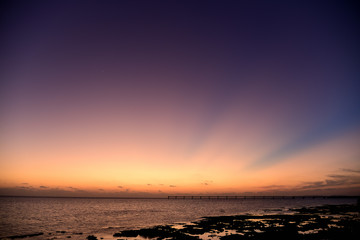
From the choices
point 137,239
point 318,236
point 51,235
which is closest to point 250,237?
point 318,236

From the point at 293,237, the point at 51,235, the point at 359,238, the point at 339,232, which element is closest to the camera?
the point at 359,238

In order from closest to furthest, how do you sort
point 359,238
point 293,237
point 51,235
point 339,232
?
1. point 359,238
2. point 293,237
3. point 339,232
4. point 51,235

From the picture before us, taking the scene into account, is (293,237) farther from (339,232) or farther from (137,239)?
(137,239)

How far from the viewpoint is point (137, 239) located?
3197 centimetres

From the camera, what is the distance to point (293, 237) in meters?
29.5

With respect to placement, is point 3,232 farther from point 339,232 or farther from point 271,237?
point 339,232

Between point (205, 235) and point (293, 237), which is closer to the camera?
point (293, 237)

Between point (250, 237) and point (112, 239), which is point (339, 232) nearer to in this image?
point (250, 237)

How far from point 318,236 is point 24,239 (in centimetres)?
4091

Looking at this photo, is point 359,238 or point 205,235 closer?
point 359,238

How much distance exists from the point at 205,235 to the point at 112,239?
13.4 metres

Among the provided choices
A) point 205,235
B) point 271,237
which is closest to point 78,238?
point 205,235

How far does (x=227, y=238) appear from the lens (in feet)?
100

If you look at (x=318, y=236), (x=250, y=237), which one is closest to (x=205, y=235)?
(x=250, y=237)
